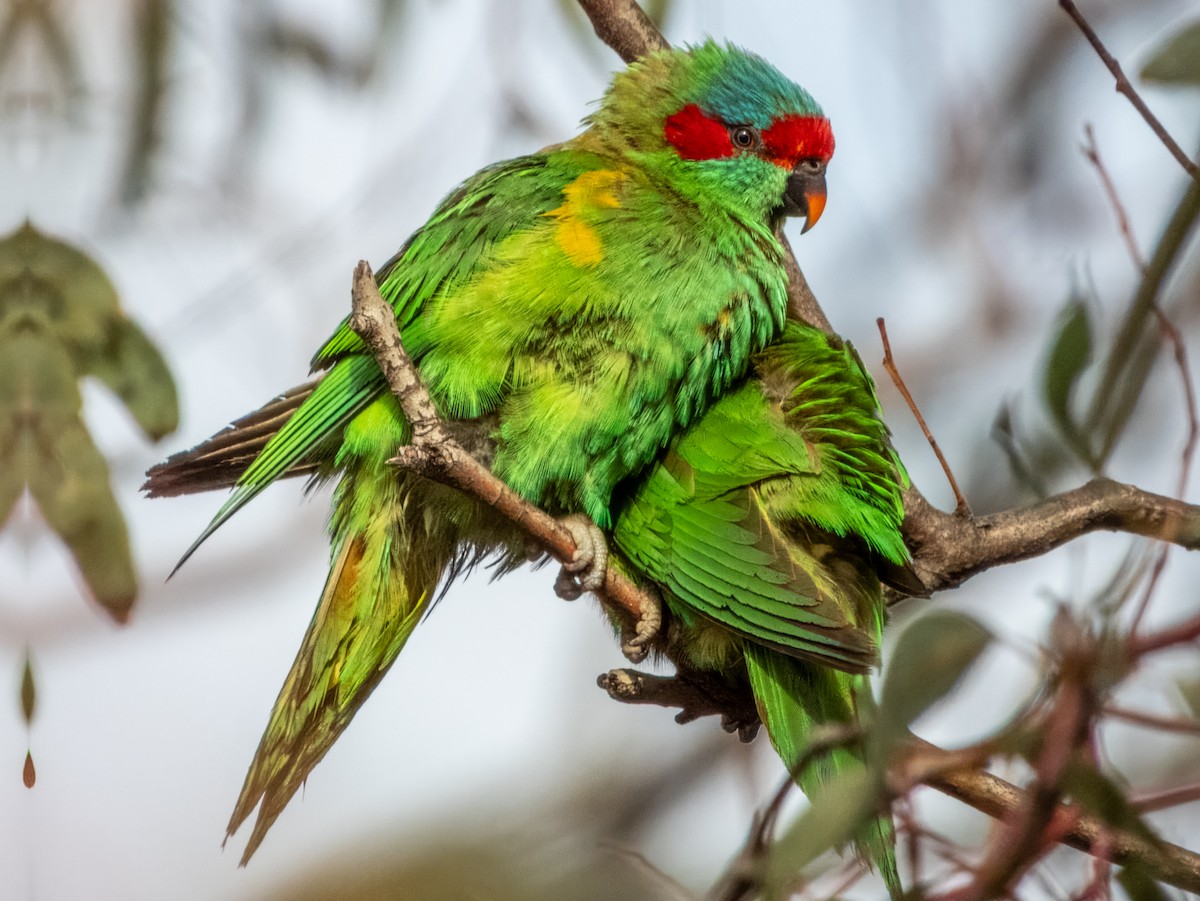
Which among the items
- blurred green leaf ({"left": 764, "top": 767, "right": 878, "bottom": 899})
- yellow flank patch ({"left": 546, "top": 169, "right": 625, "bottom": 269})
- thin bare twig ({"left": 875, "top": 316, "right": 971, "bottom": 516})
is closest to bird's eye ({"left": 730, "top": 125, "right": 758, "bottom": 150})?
yellow flank patch ({"left": 546, "top": 169, "right": 625, "bottom": 269})

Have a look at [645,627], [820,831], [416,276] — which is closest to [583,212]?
[416,276]

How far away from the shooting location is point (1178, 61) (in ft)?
5.45

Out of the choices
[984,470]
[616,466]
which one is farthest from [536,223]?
[984,470]

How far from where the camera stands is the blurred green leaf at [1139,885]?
160 centimetres

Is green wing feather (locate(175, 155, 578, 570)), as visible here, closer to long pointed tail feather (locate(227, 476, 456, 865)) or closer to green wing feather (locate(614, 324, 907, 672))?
long pointed tail feather (locate(227, 476, 456, 865))

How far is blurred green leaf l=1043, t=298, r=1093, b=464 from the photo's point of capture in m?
1.97

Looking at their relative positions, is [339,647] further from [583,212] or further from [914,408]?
[914,408]

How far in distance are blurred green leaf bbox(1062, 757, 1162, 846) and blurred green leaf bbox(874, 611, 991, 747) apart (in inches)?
6.8

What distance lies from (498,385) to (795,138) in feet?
3.50

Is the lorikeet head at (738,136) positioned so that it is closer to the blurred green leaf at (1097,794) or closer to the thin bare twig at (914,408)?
the thin bare twig at (914,408)

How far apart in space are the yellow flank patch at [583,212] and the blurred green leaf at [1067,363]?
101cm

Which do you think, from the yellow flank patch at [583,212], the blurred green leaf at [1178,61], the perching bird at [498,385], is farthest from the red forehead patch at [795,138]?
the blurred green leaf at [1178,61]

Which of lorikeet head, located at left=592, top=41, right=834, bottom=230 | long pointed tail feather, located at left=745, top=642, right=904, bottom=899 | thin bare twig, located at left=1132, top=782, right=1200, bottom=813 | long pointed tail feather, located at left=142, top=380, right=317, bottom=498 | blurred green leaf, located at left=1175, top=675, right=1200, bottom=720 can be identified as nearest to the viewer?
thin bare twig, located at left=1132, top=782, right=1200, bottom=813

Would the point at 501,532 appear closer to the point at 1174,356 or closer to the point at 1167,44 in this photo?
the point at 1174,356
